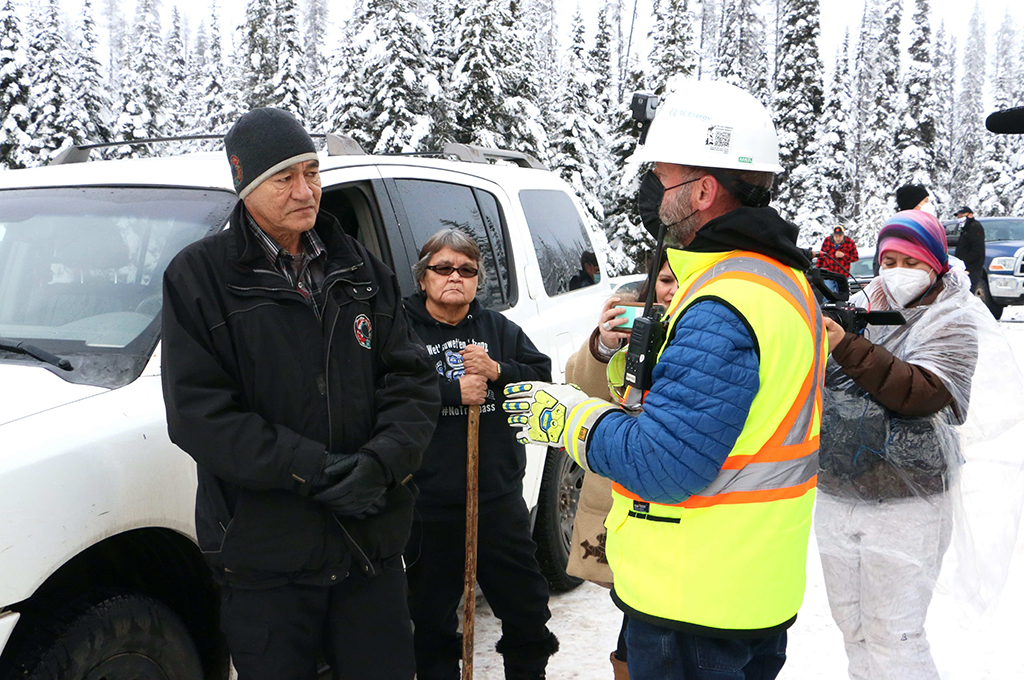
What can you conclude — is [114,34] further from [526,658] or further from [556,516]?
[526,658]

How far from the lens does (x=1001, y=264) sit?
1786 centimetres

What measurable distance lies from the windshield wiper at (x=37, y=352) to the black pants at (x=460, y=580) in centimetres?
141

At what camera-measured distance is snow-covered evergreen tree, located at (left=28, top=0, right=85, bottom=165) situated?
3266 cm

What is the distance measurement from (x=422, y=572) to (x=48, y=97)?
35.6 meters

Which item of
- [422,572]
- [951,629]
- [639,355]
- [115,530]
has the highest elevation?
[639,355]

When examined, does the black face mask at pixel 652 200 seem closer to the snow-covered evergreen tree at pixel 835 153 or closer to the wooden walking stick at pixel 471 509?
the wooden walking stick at pixel 471 509

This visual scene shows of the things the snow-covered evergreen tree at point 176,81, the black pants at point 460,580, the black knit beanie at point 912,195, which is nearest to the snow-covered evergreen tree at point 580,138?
the black knit beanie at point 912,195

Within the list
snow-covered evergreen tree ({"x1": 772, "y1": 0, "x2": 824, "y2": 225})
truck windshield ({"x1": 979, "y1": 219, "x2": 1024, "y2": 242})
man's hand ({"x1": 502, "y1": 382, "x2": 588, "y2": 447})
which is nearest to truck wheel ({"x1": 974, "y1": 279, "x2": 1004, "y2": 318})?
truck windshield ({"x1": 979, "y1": 219, "x2": 1024, "y2": 242})

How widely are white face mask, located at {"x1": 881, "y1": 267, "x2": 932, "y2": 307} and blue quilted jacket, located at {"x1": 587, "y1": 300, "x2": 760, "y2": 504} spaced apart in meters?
1.49

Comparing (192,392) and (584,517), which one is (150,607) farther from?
(584,517)

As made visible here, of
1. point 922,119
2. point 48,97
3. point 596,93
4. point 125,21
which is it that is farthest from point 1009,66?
point 125,21

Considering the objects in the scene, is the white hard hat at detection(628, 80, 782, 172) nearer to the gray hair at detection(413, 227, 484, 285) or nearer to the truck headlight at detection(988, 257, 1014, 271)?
the gray hair at detection(413, 227, 484, 285)

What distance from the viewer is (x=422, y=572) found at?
133 inches

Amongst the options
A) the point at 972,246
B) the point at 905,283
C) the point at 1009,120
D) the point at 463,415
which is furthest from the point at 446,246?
the point at 972,246
